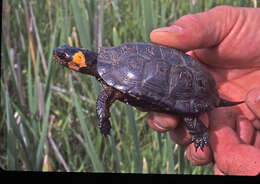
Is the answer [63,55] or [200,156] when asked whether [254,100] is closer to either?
[200,156]

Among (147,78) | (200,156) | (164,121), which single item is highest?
(147,78)

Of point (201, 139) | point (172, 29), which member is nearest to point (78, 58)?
point (172, 29)

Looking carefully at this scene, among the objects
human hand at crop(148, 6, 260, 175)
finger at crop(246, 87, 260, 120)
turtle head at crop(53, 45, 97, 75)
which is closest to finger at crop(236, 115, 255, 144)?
human hand at crop(148, 6, 260, 175)

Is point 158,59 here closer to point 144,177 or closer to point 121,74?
point 121,74

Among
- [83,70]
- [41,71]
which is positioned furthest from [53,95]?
[83,70]

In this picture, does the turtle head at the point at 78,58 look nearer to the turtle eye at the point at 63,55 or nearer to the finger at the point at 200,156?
the turtle eye at the point at 63,55

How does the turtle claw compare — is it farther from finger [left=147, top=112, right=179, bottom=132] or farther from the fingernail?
the fingernail
